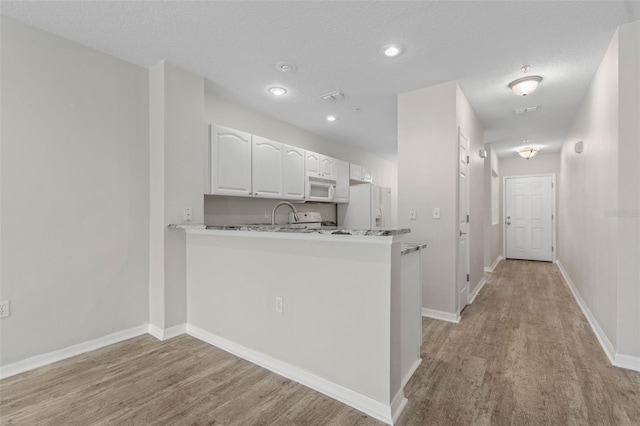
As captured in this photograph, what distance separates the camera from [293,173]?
4.20 meters

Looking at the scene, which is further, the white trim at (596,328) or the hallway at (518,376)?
the white trim at (596,328)

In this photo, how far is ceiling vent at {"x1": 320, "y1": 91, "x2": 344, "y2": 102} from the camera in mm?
3423

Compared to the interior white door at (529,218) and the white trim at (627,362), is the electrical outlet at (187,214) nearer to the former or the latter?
the white trim at (627,362)

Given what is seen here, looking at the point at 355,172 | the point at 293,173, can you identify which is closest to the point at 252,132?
the point at 293,173

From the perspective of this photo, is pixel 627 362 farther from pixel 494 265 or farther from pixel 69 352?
pixel 494 265

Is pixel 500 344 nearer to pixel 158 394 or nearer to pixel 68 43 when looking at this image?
pixel 158 394

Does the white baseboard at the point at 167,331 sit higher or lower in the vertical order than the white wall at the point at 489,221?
lower

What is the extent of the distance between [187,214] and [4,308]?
137cm

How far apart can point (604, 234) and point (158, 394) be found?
11.9 feet

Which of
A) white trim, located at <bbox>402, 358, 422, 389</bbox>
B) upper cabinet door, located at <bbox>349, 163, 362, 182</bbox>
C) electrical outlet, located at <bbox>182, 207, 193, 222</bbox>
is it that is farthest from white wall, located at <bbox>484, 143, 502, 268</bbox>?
electrical outlet, located at <bbox>182, 207, 193, 222</bbox>

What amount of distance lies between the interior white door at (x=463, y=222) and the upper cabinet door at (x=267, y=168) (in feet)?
7.08

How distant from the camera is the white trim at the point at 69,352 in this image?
2.10 meters

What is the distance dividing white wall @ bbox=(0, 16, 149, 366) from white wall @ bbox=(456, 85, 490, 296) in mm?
3346

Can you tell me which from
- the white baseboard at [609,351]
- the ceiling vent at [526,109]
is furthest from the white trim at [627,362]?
the ceiling vent at [526,109]
